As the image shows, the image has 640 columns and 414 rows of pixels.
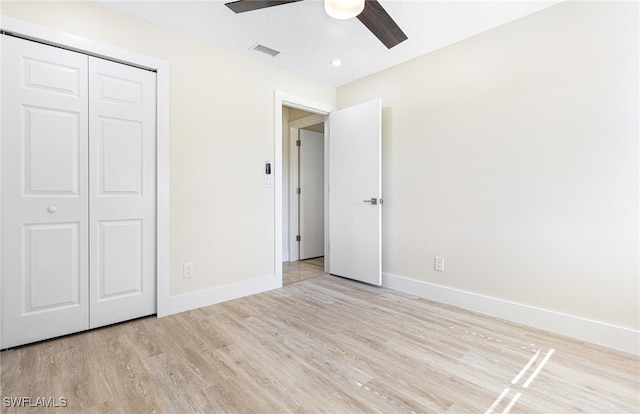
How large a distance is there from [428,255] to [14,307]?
322cm

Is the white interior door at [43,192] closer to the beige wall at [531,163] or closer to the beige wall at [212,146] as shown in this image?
the beige wall at [212,146]

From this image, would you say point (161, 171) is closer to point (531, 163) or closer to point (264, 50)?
point (264, 50)

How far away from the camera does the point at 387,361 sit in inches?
70.2

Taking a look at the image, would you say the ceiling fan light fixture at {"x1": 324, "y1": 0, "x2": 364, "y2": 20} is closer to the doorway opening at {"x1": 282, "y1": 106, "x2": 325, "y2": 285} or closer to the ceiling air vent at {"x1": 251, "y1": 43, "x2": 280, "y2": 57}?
the ceiling air vent at {"x1": 251, "y1": 43, "x2": 280, "y2": 57}

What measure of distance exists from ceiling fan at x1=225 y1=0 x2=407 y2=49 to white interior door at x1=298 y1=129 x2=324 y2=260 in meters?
2.59

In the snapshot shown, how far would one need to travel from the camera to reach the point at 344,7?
5.71 ft

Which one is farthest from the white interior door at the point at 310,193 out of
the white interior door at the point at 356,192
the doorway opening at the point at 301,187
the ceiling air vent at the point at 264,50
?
the ceiling air vent at the point at 264,50

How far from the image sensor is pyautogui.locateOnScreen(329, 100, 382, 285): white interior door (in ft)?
10.5

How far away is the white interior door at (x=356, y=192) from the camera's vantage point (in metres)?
3.21

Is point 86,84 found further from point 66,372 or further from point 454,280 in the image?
point 454,280

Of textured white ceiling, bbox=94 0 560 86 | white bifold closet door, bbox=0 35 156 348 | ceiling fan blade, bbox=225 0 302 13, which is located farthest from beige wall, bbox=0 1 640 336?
ceiling fan blade, bbox=225 0 302 13

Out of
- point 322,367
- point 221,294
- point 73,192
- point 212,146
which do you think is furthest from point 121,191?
point 322,367

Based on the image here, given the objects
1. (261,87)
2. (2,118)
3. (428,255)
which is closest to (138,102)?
(2,118)

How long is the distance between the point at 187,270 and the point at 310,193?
8.38ft
